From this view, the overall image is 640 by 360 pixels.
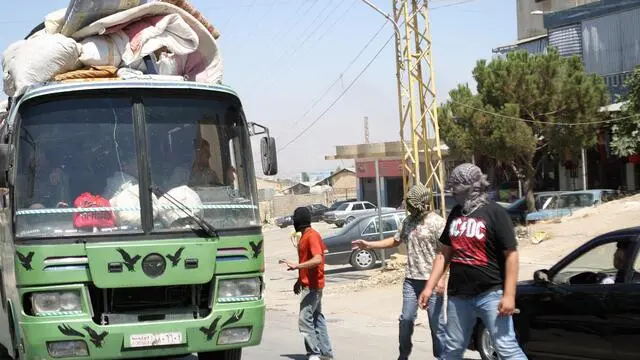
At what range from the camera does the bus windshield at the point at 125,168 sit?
7410 mm

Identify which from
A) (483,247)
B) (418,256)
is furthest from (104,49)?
(483,247)

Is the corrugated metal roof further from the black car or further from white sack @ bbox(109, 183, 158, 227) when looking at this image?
Answer: white sack @ bbox(109, 183, 158, 227)

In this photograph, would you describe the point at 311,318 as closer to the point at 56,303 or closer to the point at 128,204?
the point at 128,204

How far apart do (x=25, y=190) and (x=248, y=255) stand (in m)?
1.96

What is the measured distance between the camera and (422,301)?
705 cm

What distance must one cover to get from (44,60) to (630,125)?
28.4 m

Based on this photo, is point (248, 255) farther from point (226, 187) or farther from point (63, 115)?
point (63, 115)

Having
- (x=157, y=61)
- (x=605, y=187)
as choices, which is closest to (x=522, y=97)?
(x=605, y=187)

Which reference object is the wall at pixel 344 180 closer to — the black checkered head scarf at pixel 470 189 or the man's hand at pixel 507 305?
the black checkered head scarf at pixel 470 189

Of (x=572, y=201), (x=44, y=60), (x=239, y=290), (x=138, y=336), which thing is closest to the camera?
(x=138, y=336)

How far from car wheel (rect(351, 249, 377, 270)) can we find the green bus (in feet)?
56.9

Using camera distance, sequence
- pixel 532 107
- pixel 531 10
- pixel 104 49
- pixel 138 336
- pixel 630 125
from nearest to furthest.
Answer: pixel 138 336 → pixel 104 49 → pixel 630 125 → pixel 532 107 → pixel 531 10

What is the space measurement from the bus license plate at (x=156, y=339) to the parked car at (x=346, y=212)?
42434mm

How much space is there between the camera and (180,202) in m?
7.61
